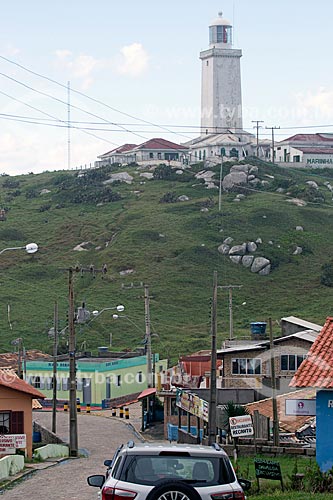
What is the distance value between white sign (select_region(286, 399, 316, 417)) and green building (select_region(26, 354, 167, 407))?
Result: 4233 centimetres

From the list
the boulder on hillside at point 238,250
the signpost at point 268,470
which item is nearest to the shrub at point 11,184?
the boulder on hillside at point 238,250

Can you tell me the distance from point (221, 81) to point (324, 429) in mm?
138171

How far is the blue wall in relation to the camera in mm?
22641

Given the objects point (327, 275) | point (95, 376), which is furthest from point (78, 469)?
point (327, 275)

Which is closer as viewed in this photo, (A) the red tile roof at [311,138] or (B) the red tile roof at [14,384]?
(B) the red tile roof at [14,384]

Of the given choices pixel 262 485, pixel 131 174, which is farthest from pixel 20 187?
pixel 262 485

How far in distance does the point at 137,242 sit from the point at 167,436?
236ft

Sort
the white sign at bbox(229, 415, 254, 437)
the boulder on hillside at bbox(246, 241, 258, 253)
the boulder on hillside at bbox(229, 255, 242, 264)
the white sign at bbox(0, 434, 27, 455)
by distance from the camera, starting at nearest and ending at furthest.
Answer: the white sign at bbox(229, 415, 254, 437)
the white sign at bbox(0, 434, 27, 455)
the boulder on hillside at bbox(229, 255, 242, 264)
the boulder on hillside at bbox(246, 241, 258, 253)

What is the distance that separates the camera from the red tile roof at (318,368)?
22.4 metres

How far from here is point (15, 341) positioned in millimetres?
81312

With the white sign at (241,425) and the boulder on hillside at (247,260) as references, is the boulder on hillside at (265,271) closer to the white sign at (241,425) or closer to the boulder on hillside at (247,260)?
the boulder on hillside at (247,260)

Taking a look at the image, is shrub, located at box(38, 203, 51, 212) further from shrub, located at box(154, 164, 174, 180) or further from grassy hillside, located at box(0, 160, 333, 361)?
shrub, located at box(154, 164, 174, 180)

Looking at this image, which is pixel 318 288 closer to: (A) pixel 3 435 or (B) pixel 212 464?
(A) pixel 3 435

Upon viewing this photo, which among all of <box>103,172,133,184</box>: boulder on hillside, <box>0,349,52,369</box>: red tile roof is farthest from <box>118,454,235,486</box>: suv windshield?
<box>103,172,133,184</box>: boulder on hillside
